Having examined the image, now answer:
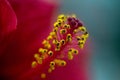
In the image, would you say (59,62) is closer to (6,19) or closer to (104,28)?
(6,19)

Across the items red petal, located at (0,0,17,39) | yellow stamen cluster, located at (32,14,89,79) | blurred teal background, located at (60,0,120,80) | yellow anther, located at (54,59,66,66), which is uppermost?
blurred teal background, located at (60,0,120,80)

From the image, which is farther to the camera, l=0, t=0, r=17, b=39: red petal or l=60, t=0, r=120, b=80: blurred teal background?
l=60, t=0, r=120, b=80: blurred teal background

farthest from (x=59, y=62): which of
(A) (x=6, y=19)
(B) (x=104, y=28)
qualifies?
(B) (x=104, y=28)

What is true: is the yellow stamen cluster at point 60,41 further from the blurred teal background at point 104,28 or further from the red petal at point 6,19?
the blurred teal background at point 104,28

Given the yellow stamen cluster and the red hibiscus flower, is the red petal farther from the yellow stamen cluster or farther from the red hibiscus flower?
the yellow stamen cluster

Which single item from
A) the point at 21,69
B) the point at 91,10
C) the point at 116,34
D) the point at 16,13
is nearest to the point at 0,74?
the point at 21,69

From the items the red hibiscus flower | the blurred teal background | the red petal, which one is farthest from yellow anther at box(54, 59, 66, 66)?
the blurred teal background
